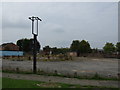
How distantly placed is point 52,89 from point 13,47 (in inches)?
3193

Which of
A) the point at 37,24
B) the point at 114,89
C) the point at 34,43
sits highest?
the point at 37,24

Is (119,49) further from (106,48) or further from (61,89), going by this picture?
(61,89)

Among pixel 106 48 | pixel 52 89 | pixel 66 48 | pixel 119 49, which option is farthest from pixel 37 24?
pixel 66 48

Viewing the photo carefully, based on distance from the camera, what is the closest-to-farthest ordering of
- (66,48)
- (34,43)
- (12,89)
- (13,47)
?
(12,89)
(34,43)
(13,47)
(66,48)

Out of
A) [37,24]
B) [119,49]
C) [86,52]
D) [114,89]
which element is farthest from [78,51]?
[114,89]

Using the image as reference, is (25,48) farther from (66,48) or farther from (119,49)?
(119,49)

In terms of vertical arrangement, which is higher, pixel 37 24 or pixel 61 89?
pixel 37 24

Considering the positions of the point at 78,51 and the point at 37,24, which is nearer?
the point at 37,24

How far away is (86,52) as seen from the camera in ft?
292

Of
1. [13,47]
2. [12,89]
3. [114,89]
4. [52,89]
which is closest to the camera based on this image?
[12,89]

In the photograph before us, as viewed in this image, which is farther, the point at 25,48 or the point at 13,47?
the point at 25,48

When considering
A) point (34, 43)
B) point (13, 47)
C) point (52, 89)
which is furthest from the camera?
point (13, 47)

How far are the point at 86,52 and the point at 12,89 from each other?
82128 mm

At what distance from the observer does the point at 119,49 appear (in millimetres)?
81750
